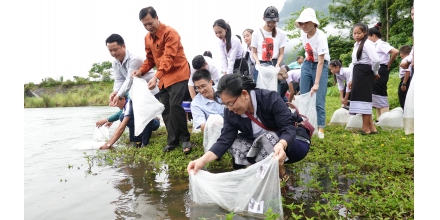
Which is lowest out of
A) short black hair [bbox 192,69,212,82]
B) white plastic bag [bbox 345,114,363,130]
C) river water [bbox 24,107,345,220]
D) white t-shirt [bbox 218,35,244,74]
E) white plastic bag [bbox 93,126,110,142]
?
river water [bbox 24,107,345,220]

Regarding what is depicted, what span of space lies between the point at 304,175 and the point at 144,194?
143cm

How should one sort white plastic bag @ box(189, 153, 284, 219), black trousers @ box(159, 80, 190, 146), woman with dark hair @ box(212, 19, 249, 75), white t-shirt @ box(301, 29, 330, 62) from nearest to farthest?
white plastic bag @ box(189, 153, 284, 219)
black trousers @ box(159, 80, 190, 146)
white t-shirt @ box(301, 29, 330, 62)
woman with dark hair @ box(212, 19, 249, 75)

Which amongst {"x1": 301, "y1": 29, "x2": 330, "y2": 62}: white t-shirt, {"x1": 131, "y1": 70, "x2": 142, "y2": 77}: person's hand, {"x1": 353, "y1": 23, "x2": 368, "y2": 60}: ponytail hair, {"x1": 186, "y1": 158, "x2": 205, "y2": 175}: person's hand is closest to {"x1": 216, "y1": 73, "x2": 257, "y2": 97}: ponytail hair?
{"x1": 186, "y1": 158, "x2": 205, "y2": 175}: person's hand

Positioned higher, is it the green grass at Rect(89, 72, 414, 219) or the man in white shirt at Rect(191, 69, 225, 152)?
the man in white shirt at Rect(191, 69, 225, 152)

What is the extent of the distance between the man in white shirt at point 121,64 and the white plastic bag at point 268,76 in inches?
57.9

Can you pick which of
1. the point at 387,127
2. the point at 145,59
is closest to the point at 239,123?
the point at 145,59

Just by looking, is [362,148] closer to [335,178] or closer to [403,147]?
[403,147]

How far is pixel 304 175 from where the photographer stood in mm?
3244

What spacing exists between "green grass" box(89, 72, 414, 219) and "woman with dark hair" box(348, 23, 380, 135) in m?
0.42

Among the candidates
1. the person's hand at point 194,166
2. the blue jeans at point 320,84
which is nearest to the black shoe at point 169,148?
the blue jeans at point 320,84

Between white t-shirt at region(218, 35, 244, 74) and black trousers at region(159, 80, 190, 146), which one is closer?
black trousers at region(159, 80, 190, 146)

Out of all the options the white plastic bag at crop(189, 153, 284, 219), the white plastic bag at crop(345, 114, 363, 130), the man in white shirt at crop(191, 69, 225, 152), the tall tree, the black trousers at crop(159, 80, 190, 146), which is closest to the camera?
the white plastic bag at crop(189, 153, 284, 219)

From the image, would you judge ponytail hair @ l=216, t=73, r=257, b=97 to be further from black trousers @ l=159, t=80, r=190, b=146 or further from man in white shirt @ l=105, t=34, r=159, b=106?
man in white shirt @ l=105, t=34, r=159, b=106

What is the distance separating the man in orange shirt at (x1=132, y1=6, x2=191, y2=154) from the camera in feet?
13.9
